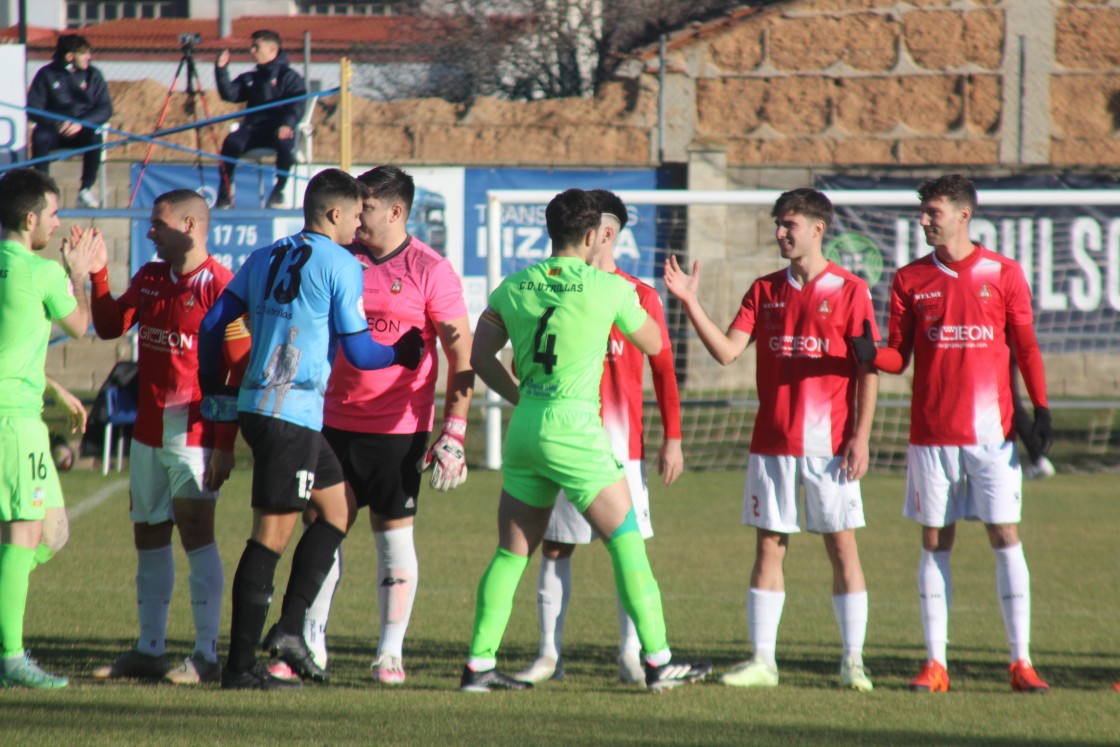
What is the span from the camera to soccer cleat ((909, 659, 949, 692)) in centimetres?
535

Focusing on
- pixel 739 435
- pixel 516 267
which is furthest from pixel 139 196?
pixel 739 435

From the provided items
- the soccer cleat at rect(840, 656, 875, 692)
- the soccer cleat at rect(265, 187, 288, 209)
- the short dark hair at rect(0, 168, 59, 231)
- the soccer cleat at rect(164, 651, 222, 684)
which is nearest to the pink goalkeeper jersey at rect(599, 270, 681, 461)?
the soccer cleat at rect(840, 656, 875, 692)

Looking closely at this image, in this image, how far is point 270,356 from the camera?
4.90 meters

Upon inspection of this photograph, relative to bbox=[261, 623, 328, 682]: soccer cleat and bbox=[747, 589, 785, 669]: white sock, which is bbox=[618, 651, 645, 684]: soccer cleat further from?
bbox=[261, 623, 328, 682]: soccer cleat

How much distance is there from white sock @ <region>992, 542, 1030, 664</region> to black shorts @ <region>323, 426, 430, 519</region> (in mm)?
2646

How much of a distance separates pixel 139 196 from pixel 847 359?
15.0m

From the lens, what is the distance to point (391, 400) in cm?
531

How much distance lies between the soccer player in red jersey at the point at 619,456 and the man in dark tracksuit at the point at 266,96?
336 inches

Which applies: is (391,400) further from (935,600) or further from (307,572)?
(935,600)

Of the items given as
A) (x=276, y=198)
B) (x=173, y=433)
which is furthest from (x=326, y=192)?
(x=276, y=198)

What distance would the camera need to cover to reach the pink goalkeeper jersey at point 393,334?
530 cm

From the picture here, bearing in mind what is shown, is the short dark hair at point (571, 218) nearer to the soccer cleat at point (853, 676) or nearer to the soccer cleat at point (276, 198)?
the soccer cleat at point (853, 676)

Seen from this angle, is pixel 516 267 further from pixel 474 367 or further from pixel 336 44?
pixel 336 44

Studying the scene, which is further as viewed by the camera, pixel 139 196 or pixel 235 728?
pixel 139 196
